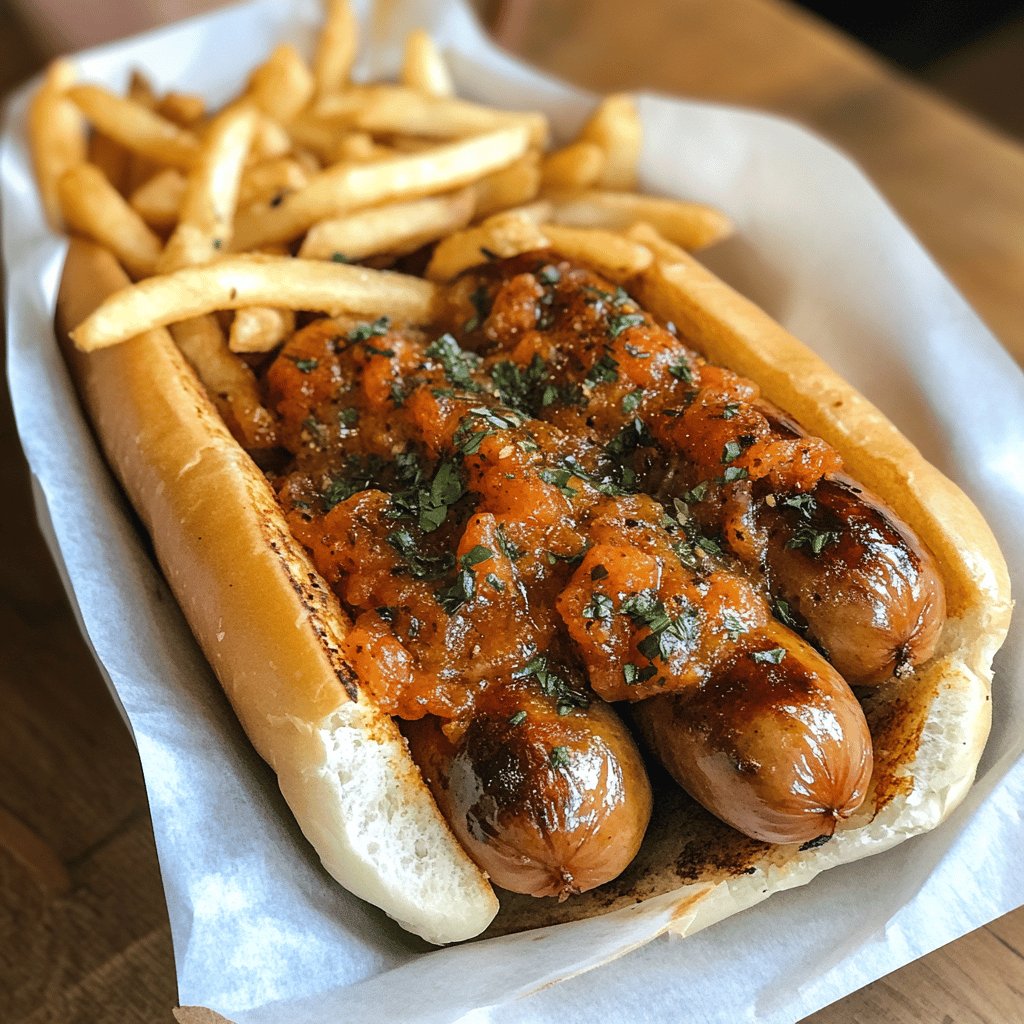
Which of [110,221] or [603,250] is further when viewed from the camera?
[110,221]

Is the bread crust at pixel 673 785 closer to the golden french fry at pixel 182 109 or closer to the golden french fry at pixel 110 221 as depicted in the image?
the golden french fry at pixel 110 221

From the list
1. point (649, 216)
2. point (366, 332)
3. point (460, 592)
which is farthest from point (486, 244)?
point (460, 592)

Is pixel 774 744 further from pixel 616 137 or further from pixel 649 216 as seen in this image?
pixel 616 137

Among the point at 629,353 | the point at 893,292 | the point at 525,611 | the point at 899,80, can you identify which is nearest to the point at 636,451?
the point at 629,353

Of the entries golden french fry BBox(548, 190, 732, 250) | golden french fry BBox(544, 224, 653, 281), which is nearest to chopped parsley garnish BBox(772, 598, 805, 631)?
golden french fry BBox(544, 224, 653, 281)

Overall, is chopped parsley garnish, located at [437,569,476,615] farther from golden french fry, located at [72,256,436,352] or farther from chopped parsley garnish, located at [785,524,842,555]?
golden french fry, located at [72,256,436,352]

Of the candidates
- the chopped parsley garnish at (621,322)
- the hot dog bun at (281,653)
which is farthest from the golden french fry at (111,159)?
the chopped parsley garnish at (621,322)
